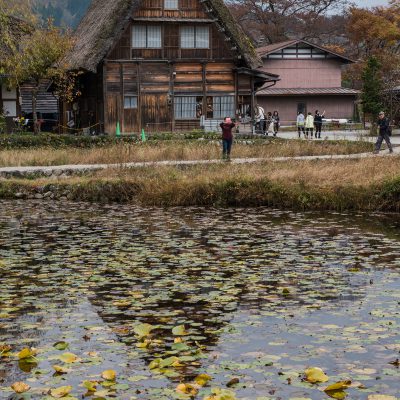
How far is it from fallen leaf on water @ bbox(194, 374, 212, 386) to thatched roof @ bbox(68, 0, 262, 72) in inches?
1181

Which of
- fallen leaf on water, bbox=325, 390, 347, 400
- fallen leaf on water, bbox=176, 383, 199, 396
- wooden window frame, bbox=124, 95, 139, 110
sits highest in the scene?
wooden window frame, bbox=124, 95, 139, 110

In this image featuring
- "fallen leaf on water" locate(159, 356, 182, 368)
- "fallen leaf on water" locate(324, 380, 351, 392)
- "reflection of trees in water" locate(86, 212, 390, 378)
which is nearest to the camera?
"fallen leaf on water" locate(324, 380, 351, 392)

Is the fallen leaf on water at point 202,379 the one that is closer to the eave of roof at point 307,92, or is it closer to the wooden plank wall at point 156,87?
the wooden plank wall at point 156,87

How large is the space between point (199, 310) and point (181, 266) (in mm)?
2621

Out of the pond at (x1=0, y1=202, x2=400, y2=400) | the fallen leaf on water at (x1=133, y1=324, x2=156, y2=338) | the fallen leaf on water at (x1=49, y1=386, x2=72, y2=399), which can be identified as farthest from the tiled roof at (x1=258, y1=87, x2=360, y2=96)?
the fallen leaf on water at (x1=49, y1=386, x2=72, y2=399)

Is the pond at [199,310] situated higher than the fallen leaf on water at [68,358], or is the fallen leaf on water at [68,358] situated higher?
the fallen leaf on water at [68,358]

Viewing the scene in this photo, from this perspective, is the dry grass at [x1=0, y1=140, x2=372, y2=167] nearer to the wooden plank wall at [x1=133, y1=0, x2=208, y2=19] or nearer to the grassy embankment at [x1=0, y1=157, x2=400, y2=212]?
the grassy embankment at [x1=0, y1=157, x2=400, y2=212]

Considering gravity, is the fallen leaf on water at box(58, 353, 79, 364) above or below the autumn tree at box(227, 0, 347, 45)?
below

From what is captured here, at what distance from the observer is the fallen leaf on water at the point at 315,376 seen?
671cm

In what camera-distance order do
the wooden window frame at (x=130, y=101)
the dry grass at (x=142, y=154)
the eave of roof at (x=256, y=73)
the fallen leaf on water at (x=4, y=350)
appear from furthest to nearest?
1. the eave of roof at (x=256, y=73)
2. the wooden window frame at (x=130, y=101)
3. the dry grass at (x=142, y=154)
4. the fallen leaf on water at (x=4, y=350)

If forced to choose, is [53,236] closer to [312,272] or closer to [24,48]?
[312,272]

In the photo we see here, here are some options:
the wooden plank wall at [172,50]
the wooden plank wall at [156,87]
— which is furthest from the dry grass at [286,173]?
the wooden plank wall at [172,50]

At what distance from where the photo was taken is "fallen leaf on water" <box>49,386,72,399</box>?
21.0 feet

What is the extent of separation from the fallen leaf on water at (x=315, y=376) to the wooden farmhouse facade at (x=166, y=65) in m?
30.1
